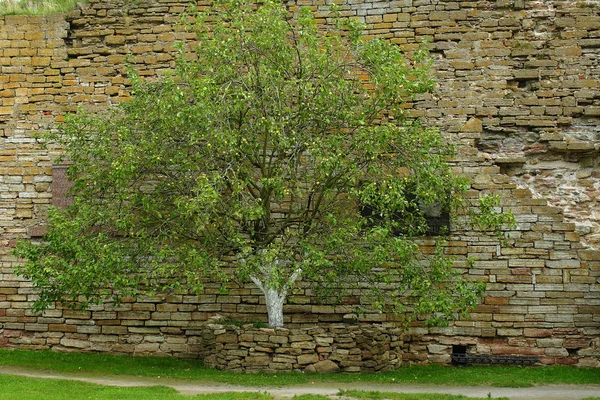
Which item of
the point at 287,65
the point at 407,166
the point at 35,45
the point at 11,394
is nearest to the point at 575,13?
the point at 407,166

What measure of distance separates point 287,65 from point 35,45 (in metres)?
5.53

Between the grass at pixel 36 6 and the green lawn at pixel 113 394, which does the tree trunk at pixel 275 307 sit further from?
the grass at pixel 36 6

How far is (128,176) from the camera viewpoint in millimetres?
11680

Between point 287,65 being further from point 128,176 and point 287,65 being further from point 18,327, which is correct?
point 18,327

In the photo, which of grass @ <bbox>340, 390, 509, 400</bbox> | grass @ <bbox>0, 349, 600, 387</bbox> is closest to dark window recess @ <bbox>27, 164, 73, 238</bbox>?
grass @ <bbox>0, 349, 600, 387</bbox>

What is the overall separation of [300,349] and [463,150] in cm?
451

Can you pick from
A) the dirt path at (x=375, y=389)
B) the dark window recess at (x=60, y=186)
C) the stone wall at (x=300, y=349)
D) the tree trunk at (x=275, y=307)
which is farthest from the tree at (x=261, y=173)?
the dark window recess at (x=60, y=186)

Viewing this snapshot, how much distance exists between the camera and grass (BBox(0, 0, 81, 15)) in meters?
14.8

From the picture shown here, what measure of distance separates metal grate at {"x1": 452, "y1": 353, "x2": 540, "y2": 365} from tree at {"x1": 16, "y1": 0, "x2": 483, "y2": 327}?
1.40 metres

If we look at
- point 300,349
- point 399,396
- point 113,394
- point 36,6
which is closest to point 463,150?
point 300,349

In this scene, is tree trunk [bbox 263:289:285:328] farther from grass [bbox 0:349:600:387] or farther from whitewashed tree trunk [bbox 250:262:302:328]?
grass [bbox 0:349:600:387]

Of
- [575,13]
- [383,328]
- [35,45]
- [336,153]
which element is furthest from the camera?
[35,45]

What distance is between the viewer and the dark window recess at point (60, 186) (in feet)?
46.1

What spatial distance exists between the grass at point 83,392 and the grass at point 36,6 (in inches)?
275
